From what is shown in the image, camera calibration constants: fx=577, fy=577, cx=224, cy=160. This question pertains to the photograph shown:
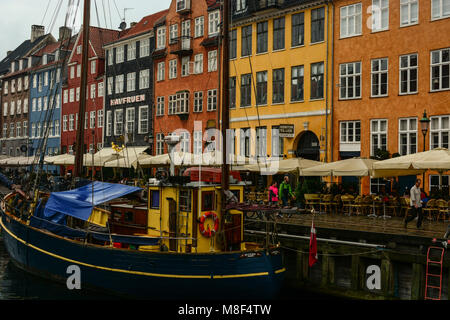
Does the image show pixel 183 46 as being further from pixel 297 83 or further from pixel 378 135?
pixel 378 135

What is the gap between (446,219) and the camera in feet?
71.8

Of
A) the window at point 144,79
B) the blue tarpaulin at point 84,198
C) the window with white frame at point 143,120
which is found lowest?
the blue tarpaulin at point 84,198

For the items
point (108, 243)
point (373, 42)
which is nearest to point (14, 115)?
point (373, 42)

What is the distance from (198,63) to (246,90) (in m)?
6.40

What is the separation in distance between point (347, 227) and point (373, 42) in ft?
48.8

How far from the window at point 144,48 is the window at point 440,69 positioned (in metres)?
25.9

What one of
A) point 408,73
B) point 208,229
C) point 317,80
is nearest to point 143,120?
point 317,80

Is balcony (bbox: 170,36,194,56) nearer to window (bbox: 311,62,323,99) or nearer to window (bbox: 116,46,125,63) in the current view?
window (bbox: 116,46,125,63)

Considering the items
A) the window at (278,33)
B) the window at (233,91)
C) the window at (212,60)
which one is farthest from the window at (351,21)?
the window at (212,60)

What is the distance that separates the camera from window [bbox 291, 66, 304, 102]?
34.2 meters

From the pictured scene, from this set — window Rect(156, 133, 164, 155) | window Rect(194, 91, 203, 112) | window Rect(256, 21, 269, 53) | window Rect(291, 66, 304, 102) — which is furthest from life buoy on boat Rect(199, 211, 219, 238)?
window Rect(156, 133, 164, 155)

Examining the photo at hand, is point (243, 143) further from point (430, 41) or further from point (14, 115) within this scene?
point (14, 115)

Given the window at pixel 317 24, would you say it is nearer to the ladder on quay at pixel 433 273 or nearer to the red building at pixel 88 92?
the ladder on quay at pixel 433 273

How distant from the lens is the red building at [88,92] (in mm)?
54438
